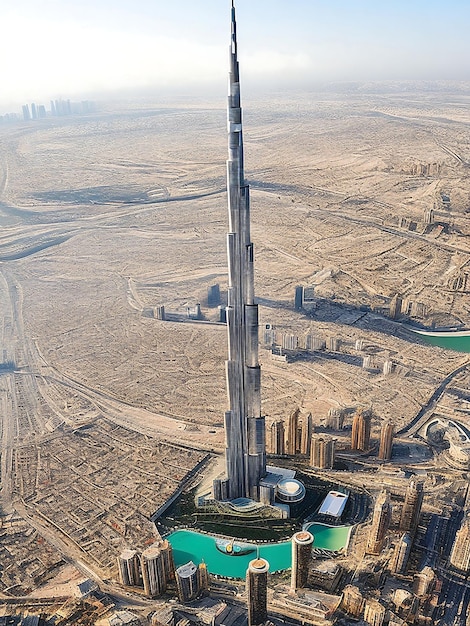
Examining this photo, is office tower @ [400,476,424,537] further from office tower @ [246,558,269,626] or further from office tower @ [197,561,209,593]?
office tower @ [197,561,209,593]

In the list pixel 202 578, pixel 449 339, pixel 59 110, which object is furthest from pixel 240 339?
pixel 59 110

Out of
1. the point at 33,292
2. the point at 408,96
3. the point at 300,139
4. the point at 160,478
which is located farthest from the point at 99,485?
the point at 408,96

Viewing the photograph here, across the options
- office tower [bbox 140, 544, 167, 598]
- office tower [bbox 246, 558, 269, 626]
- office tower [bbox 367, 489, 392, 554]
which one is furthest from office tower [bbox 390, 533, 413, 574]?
office tower [bbox 140, 544, 167, 598]

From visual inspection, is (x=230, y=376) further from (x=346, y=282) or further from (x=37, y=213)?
(x=37, y=213)

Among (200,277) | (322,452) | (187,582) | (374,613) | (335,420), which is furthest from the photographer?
(200,277)

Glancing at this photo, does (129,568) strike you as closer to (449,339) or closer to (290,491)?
(290,491)

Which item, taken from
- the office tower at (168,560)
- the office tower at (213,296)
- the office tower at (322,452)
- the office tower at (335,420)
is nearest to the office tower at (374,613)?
the office tower at (168,560)
